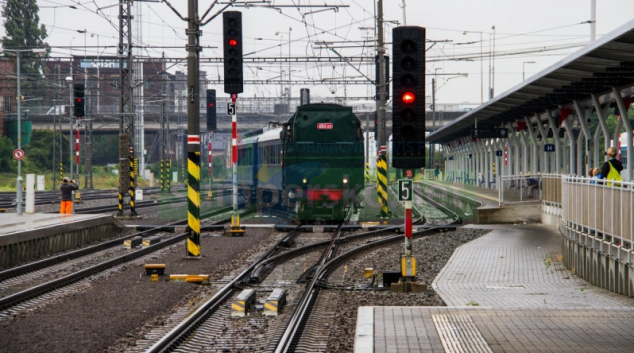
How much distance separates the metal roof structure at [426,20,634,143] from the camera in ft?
53.6

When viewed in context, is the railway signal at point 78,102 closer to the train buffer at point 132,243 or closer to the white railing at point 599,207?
the train buffer at point 132,243

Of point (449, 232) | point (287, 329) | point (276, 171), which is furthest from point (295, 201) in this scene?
point (287, 329)

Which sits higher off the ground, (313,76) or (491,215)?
(313,76)

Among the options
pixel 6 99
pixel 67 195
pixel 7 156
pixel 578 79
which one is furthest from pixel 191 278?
pixel 6 99

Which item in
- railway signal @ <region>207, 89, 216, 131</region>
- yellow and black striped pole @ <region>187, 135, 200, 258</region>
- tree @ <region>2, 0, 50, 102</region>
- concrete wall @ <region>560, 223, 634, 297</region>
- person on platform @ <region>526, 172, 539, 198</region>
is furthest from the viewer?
tree @ <region>2, 0, 50, 102</region>

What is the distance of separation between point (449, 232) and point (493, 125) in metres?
19.5

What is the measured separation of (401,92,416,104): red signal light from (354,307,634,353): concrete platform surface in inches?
132

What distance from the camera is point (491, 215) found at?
27906mm

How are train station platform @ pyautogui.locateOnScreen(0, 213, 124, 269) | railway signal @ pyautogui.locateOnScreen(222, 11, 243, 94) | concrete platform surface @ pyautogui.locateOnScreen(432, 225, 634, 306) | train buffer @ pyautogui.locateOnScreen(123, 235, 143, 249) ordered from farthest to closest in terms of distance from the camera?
1. railway signal @ pyautogui.locateOnScreen(222, 11, 243, 94)
2. train buffer @ pyautogui.locateOnScreen(123, 235, 143, 249)
3. train station platform @ pyautogui.locateOnScreen(0, 213, 124, 269)
4. concrete platform surface @ pyautogui.locateOnScreen(432, 225, 634, 306)

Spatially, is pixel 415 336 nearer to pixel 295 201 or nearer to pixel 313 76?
pixel 295 201

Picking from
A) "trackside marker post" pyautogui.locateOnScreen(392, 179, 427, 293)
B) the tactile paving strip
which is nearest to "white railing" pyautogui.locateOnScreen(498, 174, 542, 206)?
"trackside marker post" pyautogui.locateOnScreen(392, 179, 427, 293)

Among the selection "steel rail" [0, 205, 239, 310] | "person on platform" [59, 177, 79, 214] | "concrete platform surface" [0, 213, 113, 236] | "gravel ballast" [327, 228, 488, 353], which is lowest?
"gravel ballast" [327, 228, 488, 353]

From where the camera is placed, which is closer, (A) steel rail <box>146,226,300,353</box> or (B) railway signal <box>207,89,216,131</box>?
(A) steel rail <box>146,226,300,353</box>

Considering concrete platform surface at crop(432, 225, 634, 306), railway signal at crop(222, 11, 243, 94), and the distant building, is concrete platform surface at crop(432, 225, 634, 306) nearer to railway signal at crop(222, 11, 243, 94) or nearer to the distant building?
railway signal at crop(222, 11, 243, 94)
